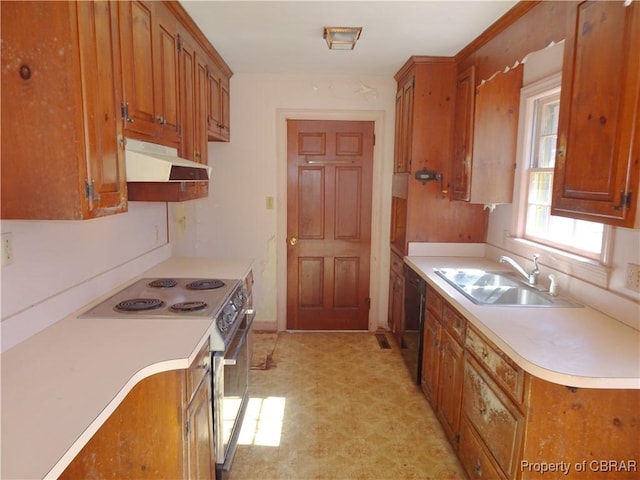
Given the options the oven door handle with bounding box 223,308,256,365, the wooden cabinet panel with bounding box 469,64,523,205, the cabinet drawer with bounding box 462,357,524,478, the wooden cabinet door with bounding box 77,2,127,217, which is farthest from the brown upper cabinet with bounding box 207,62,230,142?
the cabinet drawer with bounding box 462,357,524,478

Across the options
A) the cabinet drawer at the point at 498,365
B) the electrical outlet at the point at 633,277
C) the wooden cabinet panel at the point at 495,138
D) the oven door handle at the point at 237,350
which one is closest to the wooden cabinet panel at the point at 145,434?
the oven door handle at the point at 237,350

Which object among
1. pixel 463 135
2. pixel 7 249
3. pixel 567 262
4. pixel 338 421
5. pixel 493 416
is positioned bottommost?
pixel 338 421

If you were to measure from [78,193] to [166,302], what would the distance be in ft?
2.79

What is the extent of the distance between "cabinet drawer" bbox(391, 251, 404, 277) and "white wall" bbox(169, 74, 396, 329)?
A: 163 mm

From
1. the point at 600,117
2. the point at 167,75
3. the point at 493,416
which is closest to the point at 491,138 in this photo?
the point at 600,117

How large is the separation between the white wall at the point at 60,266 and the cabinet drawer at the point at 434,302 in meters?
1.86

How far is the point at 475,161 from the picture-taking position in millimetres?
2898

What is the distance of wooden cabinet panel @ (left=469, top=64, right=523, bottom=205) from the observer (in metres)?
2.85

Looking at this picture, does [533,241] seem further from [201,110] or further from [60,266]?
[60,266]

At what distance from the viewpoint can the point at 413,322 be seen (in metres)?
3.24

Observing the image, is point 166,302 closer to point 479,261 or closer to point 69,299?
point 69,299

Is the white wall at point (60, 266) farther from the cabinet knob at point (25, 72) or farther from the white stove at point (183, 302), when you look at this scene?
the cabinet knob at point (25, 72)

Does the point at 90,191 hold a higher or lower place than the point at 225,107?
lower

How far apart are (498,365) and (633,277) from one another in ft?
2.40
